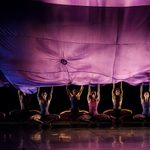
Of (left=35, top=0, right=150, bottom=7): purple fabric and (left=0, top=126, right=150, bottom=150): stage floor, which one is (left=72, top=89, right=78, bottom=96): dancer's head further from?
Result: (left=35, top=0, right=150, bottom=7): purple fabric

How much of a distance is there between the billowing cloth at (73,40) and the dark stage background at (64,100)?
5265 mm

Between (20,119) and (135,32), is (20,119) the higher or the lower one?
the lower one

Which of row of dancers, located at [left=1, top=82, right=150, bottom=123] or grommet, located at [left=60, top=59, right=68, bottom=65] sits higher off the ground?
grommet, located at [left=60, top=59, right=68, bottom=65]

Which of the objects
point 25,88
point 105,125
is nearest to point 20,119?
point 105,125

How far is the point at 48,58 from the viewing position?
10383 mm

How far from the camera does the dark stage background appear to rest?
52.1ft

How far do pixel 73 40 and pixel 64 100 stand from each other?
5.87m

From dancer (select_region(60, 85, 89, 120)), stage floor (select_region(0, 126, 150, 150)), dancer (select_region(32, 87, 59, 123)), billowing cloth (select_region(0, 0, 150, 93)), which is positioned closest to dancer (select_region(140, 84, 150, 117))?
dancer (select_region(60, 85, 89, 120))

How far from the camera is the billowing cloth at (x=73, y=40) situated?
10156mm

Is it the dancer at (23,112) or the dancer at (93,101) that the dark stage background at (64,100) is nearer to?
the dancer at (93,101)

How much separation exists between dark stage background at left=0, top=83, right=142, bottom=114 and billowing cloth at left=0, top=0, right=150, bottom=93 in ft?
17.3

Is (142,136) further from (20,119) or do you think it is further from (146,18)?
(20,119)

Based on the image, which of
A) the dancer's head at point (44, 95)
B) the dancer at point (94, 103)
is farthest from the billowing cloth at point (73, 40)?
the dancer's head at point (44, 95)

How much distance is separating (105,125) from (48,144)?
15.9 ft
